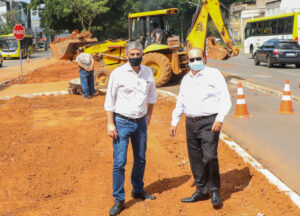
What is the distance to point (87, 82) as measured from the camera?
45.2 ft

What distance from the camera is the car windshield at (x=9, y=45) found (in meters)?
48.0

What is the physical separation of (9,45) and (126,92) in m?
46.7

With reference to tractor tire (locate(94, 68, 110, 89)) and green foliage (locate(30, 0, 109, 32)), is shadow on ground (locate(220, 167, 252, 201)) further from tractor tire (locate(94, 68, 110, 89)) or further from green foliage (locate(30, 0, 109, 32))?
green foliage (locate(30, 0, 109, 32))

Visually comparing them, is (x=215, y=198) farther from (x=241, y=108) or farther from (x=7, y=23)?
(x=7, y=23)

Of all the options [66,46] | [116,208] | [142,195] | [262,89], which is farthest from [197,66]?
[66,46]

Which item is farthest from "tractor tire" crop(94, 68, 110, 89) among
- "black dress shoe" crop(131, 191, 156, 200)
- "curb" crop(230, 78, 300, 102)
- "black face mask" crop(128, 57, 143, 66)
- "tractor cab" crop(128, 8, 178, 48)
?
"black face mask" crop(128, 57, 143, 66)

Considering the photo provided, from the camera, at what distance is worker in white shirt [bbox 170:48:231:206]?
4.67 m

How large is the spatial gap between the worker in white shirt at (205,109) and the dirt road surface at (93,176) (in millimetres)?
525

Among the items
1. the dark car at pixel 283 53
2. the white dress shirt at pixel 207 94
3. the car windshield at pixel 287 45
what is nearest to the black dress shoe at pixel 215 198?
the white dress shirt at pixel 207 94

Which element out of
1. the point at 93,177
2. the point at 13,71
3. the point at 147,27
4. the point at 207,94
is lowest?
the point at 93,177

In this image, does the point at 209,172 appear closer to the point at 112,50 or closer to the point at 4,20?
the point at 112,50

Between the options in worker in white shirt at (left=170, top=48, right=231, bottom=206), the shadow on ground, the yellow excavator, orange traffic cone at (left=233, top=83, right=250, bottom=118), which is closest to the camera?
worker in white shirt at (left=170, top=48, right=231, bottom=206)

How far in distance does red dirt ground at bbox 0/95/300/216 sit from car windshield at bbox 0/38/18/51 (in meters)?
40.3

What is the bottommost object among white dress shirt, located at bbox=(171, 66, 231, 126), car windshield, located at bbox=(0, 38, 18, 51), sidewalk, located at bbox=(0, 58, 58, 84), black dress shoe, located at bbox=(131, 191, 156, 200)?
black dress shoe, located at bbox=(131, 191, 156, 200)
